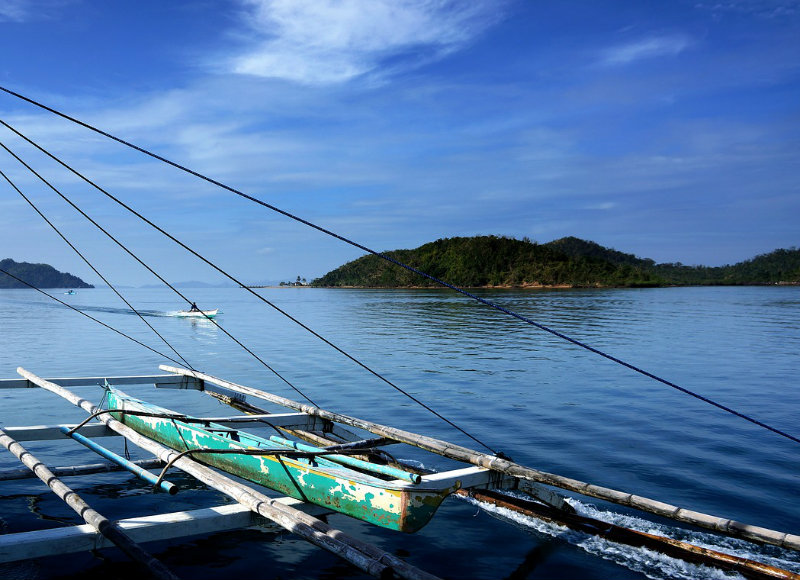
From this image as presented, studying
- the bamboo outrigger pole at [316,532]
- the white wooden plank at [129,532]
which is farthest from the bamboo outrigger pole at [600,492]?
the white wooden plank at [129,532]

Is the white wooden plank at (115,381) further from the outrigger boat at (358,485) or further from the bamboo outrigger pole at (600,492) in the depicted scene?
the bamboo outrigger pole at (600,492)

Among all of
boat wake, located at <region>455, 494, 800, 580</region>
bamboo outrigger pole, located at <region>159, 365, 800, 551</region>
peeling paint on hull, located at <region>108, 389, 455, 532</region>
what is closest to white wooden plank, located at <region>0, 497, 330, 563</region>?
peeling paint on hull, located at <region>108, 389, 455, 532</region>

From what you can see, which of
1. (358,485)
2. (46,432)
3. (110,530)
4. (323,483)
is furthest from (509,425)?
(110,530)

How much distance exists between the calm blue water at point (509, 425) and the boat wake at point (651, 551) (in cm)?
3

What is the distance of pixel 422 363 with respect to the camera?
2438 centimetres

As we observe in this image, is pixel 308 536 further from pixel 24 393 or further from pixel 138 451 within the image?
pixel 24 393

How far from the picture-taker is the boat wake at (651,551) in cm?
649

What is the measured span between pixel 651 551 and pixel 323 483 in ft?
13.4

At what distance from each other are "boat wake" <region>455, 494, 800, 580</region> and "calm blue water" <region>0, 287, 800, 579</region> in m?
0.03

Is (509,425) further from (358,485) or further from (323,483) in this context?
(358,485)

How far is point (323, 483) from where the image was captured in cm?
684

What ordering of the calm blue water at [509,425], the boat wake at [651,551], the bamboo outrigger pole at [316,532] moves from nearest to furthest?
the bamboo outrigger pole at [316,532] → the boat wake at [651,551] → the calm blue water at [509,425]

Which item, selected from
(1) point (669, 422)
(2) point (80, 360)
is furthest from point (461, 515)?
(2) point (80, 360)

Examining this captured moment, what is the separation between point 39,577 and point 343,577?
3484 mm
